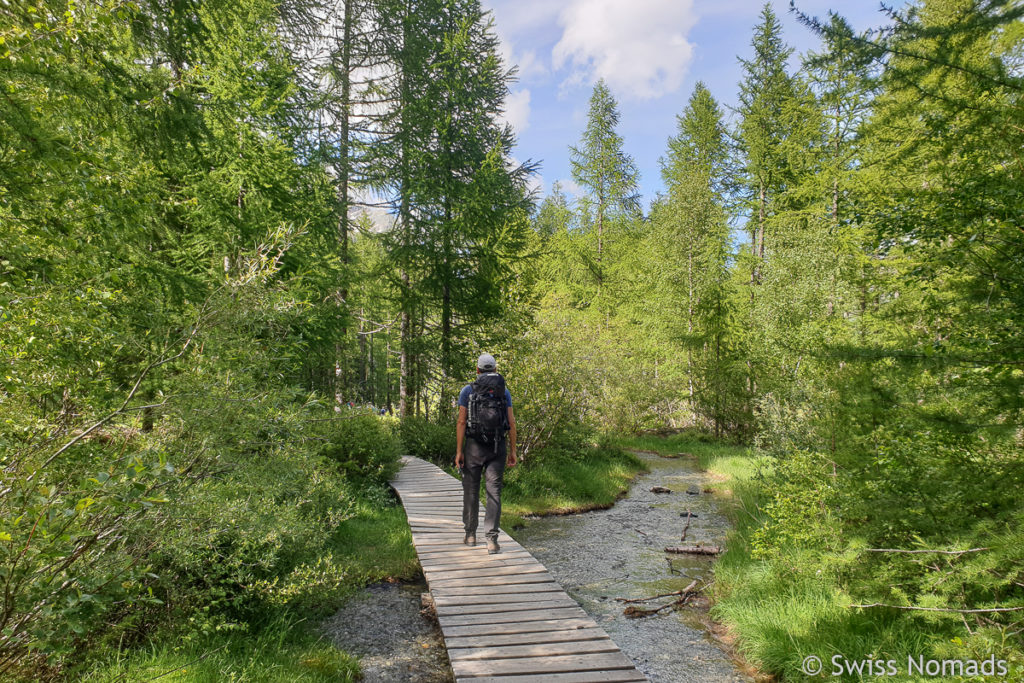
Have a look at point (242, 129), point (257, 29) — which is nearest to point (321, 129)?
point (257, 29)

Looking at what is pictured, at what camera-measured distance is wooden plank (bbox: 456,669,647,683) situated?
12.4 ft

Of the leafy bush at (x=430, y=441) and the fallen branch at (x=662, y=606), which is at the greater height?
the leafy bush at (x=430, y=441)

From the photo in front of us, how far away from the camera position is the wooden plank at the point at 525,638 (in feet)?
14.2

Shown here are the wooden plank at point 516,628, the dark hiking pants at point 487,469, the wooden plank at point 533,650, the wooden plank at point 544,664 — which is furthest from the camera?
the dark hiking pants at point 487,469

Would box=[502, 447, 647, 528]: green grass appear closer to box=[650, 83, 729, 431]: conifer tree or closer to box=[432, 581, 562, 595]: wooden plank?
box=[432, 581, 562, 595]: wooden plank

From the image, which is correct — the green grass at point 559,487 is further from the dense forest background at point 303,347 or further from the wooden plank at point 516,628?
the wooden plank at point 516,628

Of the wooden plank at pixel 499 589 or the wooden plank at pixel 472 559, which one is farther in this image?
the wooden plank at pixel 472 559

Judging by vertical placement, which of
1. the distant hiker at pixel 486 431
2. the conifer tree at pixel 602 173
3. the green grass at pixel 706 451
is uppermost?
the conifer tree at pixel 602 173

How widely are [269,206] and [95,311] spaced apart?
17.4 feet

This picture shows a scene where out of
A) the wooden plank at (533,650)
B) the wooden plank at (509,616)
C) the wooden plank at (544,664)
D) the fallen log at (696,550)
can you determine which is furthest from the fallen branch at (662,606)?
the wooden plank at (544,664)

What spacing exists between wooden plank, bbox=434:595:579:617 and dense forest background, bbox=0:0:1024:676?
1.51m

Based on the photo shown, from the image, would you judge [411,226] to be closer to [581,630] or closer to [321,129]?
[321,129]

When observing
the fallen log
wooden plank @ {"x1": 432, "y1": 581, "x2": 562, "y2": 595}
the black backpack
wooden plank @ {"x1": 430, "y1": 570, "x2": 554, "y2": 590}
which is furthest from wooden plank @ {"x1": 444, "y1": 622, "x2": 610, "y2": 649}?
the fallen log

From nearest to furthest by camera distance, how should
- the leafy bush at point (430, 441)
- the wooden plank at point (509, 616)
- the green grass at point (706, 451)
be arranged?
1. the wooden plank at point (509, 616)
2. the leafy bush at point (430, 441)
3. the green grass at point (706, 451)
